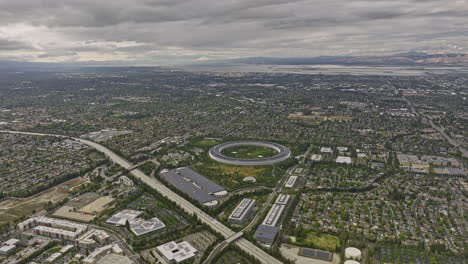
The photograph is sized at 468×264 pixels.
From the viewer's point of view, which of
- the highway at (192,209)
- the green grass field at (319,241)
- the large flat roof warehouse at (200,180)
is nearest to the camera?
the highway at (192,209)

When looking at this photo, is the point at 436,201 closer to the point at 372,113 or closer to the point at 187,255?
the point at 187,255

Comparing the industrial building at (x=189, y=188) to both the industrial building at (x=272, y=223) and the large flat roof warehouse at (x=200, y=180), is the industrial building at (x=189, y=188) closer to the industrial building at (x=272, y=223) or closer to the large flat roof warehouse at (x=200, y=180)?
the large flat roof warehouse at (x=200, y=180)

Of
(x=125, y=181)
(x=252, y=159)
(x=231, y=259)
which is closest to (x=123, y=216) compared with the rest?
(x=125, y=181)

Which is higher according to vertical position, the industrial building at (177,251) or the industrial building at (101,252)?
the industrial building at (101,252)

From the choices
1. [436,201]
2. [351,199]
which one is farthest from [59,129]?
Result: [436,201]

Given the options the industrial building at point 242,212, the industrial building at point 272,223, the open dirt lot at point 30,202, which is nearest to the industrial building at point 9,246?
the open dirt lot at point 30,202

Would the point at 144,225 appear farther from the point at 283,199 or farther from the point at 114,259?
the point at 283,199

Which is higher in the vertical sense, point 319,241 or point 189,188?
point 189,188
